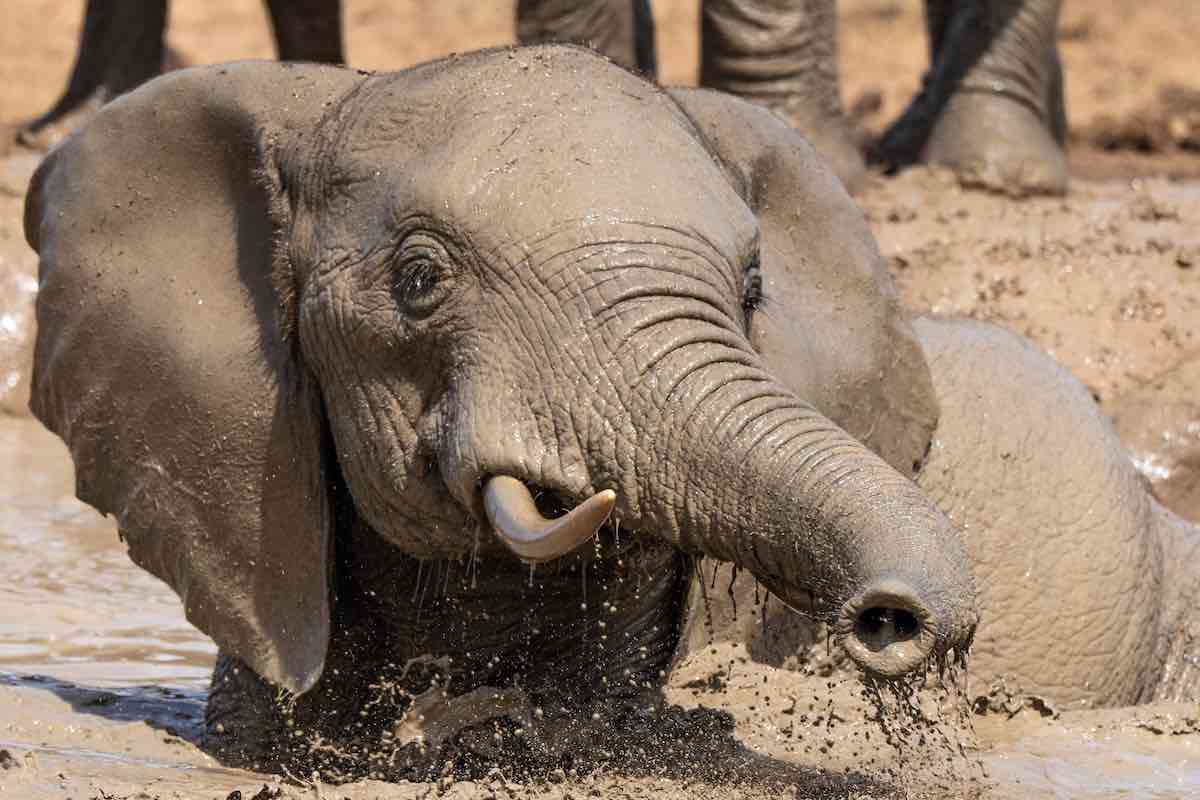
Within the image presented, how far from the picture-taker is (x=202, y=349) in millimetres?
3625

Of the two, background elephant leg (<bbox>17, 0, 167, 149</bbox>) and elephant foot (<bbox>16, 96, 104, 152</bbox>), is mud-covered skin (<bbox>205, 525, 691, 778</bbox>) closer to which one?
elephant foot (<bbox>16, 96, 104, 152</bbox>)

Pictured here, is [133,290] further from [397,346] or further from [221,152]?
[397,346]

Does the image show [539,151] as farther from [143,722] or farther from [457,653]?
[143,722]

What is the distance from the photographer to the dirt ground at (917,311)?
3.46 meters

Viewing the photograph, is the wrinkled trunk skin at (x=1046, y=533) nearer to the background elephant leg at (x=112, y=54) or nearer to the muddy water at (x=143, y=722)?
the muddy water at (x=143, y=722)

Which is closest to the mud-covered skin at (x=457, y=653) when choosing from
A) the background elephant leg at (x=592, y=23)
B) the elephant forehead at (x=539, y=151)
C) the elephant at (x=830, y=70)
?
the elephant forehead at (x=539, y=151)

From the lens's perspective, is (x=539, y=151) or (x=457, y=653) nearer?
(x=539, y=151)

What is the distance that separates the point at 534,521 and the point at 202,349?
2.72 feet

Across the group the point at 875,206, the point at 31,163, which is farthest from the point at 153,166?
the point at 31,163

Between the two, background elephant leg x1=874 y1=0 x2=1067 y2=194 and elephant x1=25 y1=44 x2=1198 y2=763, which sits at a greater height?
elephant x1=25 y1=44 x2=1198 y2=763

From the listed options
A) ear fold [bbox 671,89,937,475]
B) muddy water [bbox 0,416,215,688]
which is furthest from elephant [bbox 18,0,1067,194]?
ear fold [bbox 671,89,937,475]

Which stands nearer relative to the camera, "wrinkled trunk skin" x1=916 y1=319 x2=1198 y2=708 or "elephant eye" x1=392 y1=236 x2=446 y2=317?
"elephant eye" x1=392 y1=236 x2=446 y2=317

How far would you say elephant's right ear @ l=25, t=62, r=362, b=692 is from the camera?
11.8 feet

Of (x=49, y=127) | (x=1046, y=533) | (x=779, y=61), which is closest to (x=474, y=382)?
(x=1046, y=533)
